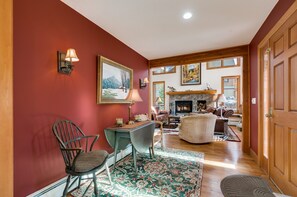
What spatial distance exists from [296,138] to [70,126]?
260 cm

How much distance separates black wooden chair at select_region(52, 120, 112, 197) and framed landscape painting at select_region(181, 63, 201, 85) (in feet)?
21.7

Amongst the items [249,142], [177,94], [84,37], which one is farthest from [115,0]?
[177,94]

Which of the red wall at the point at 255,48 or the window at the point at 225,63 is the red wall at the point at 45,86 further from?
the window at the point at 225,63

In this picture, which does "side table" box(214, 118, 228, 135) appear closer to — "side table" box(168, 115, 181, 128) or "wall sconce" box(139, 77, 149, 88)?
"side table" box(168, 115, 181, 128)

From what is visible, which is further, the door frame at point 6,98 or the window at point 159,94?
the window at point 159,94

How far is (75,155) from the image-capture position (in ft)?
5.63

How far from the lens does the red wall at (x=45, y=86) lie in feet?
4.55

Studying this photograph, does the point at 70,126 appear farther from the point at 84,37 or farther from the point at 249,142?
the point at 249,142

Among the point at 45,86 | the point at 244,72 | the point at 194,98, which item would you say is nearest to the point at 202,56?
the point at 244,72

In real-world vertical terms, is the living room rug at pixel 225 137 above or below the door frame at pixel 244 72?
below

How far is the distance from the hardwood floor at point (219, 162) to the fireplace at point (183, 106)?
12.6 feet

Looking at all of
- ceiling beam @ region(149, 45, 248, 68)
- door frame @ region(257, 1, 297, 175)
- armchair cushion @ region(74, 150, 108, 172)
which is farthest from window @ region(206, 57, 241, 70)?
armchair cushion @ region(74, 150, 108, 172)

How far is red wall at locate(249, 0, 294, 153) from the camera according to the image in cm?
173

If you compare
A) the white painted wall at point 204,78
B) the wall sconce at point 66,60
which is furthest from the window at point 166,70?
the wall sconce at point 66,60
